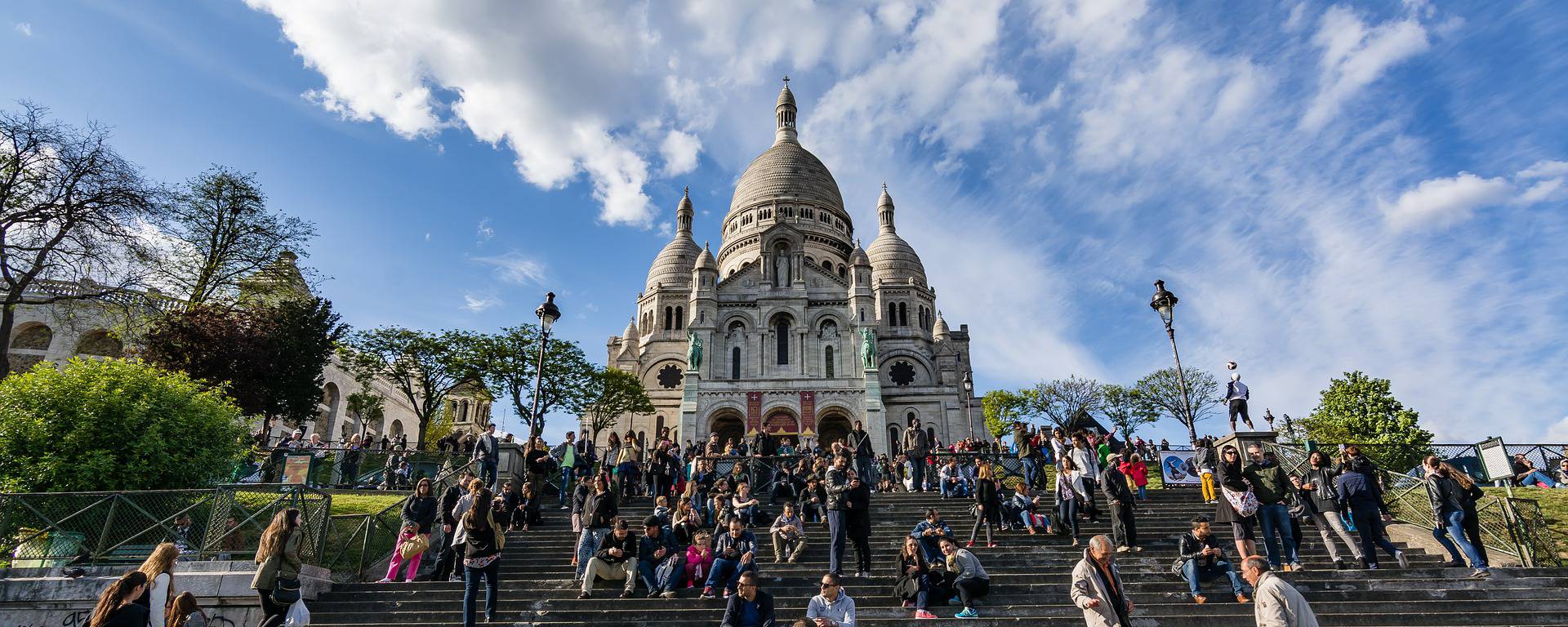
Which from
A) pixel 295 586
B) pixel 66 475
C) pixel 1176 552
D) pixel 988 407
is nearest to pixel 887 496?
pixel 1176 552

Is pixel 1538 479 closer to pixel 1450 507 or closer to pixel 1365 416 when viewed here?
pixel 1450 507

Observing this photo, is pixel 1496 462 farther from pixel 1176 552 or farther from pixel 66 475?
pixel 66 475

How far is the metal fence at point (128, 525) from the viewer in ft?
31.5

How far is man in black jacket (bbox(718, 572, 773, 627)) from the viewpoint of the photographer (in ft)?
23.8

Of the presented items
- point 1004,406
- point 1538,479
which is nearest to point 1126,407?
point 1004,406

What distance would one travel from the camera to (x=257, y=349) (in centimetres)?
2225

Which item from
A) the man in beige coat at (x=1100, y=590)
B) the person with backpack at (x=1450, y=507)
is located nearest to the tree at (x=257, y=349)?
the man in beige coat at (x=1100, y=590)

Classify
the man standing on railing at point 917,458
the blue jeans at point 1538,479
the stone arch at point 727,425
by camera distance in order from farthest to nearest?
the stone arch at point 727,425 → the man standing on railing at point 917,458 → the blue jeans at point 1538,479

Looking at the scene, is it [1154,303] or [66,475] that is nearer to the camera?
[66,475]

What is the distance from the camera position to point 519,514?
43.4 ft

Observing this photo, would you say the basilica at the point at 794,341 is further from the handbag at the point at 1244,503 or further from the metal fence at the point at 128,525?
the metal fence at the point at 128,525

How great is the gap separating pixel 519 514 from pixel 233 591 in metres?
4.73

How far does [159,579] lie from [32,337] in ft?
133

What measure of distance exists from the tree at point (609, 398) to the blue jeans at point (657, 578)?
25.6 metres
